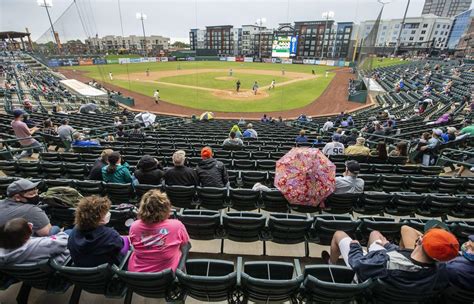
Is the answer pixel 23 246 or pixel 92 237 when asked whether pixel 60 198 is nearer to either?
pixel 23 246

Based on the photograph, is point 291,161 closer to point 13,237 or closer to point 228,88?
point 13,237

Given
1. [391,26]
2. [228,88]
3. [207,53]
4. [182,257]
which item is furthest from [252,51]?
[182,257]

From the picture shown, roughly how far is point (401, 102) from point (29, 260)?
2808 cm

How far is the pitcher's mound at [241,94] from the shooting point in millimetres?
28906

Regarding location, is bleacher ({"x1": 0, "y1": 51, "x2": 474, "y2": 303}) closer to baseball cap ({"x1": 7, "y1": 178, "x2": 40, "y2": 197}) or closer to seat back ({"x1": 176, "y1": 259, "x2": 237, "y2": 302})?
seat back ({"x1": 176, "y1": 259, "x2": 237, "y2": 302})

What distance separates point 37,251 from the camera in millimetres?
2830

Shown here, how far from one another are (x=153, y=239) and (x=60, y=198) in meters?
2.16

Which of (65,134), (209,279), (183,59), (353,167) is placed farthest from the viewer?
(183,59)

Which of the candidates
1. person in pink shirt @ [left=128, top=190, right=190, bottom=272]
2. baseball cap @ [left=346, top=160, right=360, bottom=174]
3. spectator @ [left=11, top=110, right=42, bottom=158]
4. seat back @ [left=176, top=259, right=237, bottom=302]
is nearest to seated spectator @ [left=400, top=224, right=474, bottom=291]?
baseball cap @ [left=346, top=160, right=360, bottom=174]

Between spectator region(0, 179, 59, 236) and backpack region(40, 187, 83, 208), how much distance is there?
0.37 metres

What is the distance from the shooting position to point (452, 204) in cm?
488

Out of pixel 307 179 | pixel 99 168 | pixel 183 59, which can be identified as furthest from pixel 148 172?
pixel 183 59

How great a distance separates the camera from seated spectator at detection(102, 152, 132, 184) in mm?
5113

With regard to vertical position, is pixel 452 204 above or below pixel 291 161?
below
